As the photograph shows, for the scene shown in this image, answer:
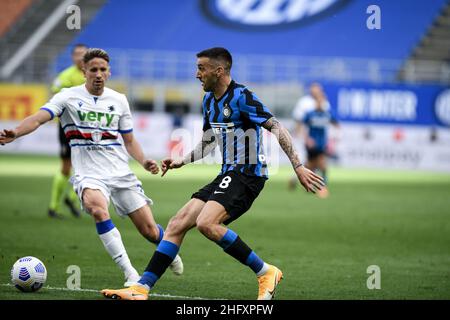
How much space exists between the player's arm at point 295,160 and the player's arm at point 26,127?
2123 millimetres

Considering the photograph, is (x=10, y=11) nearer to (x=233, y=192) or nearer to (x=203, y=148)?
(x=203, y=148)

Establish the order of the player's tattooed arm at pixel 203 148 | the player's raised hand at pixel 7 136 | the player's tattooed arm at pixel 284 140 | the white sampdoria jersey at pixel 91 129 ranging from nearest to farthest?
the player's tattooed arm at pixel 284 140
the player's raised hand at pixel 7 136
the player's tattooed arm at pixel 203 148
the white sampdoria jersey at pixel 91 129

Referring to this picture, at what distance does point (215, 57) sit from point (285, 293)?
231cm

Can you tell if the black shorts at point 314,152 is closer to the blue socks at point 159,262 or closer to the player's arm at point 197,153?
the player's arm at point 197,153

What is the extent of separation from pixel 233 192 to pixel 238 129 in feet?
1.88

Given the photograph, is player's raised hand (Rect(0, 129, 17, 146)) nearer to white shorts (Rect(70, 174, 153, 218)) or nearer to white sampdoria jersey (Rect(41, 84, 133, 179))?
white sampdoria jersey (Rect(41, 84, 133, 179))

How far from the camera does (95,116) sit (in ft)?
29.1

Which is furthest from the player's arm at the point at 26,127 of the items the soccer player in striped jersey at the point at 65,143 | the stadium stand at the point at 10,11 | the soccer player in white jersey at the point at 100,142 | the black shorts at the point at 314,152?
the stadium stand at the point at 10,11

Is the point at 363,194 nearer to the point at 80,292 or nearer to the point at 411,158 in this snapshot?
the point at 411,158

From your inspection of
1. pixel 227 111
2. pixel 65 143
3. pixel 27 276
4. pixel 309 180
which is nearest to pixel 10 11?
pixel 65 143

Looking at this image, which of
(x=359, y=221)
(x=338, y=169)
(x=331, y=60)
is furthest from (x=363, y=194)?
(x=331, y=60)

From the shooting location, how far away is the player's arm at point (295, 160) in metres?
7.45
